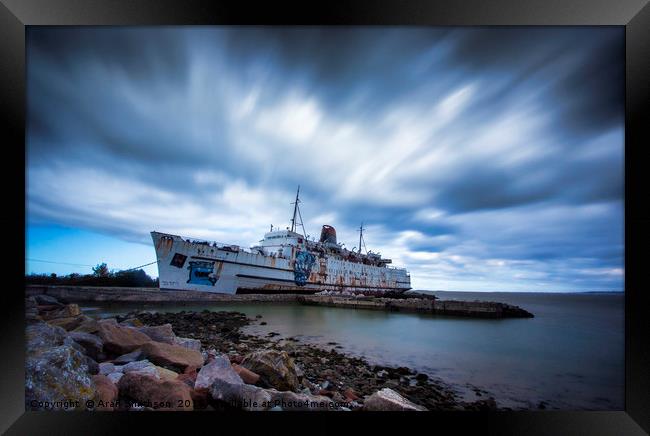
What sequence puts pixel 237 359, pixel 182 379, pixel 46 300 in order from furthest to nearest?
pixel 46 300
pixel 237 359
pixel 182 379

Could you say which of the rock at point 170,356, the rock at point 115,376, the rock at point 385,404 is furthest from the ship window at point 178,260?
the rock at point 385,404

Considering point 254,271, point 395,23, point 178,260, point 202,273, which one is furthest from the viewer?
point 254,271

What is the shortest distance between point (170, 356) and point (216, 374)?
0.56m

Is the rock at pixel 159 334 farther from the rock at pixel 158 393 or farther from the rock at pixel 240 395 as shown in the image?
the rock at pixel 240 395

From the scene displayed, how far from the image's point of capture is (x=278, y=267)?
391 inches

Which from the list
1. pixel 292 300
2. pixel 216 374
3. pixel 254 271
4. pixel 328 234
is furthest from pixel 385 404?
pixel 328 234

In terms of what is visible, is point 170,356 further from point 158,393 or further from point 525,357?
point 525,357

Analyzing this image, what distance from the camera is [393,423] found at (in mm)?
1961

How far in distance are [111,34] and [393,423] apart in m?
3.85

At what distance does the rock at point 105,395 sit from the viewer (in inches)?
74.1

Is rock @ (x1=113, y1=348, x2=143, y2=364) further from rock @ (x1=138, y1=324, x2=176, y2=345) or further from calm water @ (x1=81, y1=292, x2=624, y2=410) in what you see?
calm water @ (x1=81, y1=292, x2=624, y2=410)

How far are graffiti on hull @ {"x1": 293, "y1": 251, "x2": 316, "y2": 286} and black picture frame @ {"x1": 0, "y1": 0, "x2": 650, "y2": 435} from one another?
8.47m

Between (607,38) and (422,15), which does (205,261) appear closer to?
(422,15)

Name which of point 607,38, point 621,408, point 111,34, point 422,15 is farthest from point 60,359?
point 607,38
